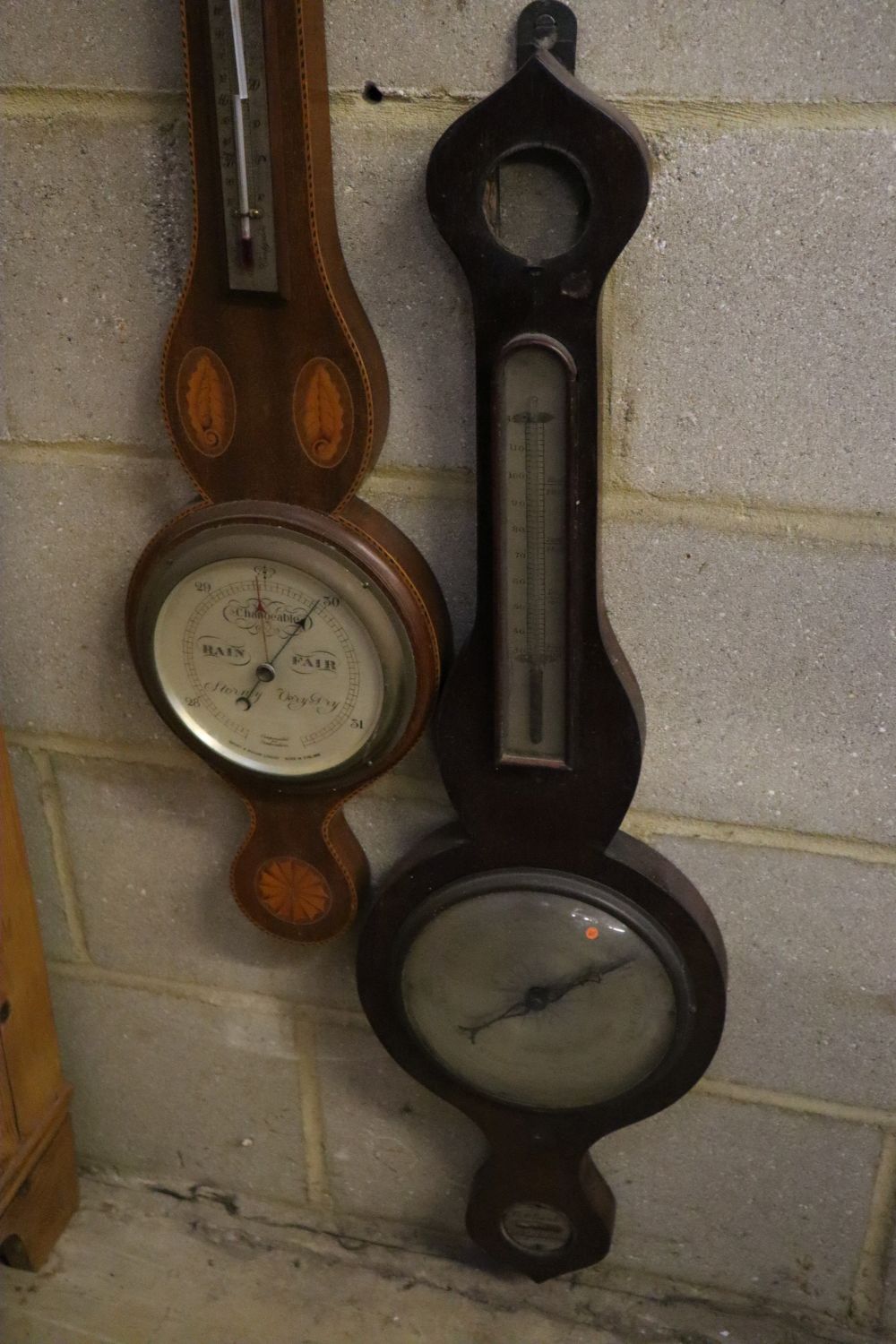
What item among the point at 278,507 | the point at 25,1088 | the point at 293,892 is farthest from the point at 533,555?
the point at 25,1088

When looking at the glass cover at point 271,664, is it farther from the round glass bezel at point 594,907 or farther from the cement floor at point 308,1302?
the cement floor at point 308,1302

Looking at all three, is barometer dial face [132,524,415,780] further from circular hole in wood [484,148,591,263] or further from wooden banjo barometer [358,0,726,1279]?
circular hole in wood [484,148,591,263]

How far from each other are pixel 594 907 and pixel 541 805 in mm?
105

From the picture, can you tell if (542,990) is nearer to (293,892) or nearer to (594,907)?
(594,907)

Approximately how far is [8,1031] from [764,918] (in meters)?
0.81

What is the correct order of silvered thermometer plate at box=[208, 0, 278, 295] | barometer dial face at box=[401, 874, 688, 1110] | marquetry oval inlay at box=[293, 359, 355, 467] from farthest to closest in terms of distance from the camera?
1. barometer dial face at box=[401, 874, 688, 1110]
2. marquetry oval inlay at box=[293, 359, 355, 467]
3. silvered thermometer plate at box=[208, 0, 278, 295]

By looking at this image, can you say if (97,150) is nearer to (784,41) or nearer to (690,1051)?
(784,41)

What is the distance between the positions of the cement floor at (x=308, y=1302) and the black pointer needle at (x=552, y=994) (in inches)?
16.8

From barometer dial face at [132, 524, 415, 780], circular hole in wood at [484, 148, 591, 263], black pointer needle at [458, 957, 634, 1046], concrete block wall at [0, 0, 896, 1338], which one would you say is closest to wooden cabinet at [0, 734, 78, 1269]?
concrete block wall at [0, 0, 896, 1338]

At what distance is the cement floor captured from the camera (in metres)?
1.25

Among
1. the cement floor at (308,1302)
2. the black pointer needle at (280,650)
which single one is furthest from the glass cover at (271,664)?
the cement floor at (308,1302)

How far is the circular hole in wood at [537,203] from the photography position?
2.71ft

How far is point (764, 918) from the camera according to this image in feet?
3.56

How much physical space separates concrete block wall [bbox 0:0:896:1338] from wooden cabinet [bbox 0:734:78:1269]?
5 cm
